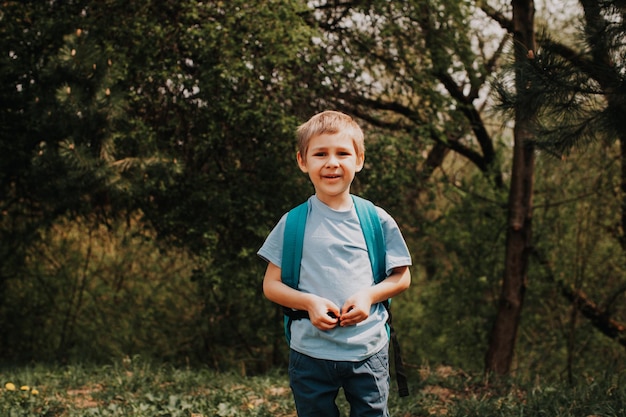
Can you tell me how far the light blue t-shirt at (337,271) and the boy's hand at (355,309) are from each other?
0.05 m

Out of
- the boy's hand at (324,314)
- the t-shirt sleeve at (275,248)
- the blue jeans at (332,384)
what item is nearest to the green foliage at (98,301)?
the t-shirt sleeve at (275,248)

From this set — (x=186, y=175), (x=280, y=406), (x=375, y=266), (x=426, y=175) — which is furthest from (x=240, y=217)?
(x=375, y=266)

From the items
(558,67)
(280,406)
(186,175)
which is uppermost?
(558,67)

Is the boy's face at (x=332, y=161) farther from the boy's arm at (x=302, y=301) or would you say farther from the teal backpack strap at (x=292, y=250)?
the boy's arm at (x=302, y=301)

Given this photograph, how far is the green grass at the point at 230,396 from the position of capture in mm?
3920

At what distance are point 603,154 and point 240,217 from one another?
423 centimetres

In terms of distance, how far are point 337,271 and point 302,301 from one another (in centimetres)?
15

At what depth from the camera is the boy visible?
2.20 m

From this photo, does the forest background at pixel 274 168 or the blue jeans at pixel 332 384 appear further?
the forest background at pixel 274 168

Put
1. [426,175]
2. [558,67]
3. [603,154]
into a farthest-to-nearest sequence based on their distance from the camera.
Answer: [603,154] < [426,175] < [558,67]

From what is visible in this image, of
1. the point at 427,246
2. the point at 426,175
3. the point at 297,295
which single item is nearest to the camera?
the point at 297,295

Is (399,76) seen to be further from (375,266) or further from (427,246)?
(375,266)

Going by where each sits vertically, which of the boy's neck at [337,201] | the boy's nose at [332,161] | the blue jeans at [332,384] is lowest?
the blue jeans at [332,384]

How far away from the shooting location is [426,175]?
7.04 meters
